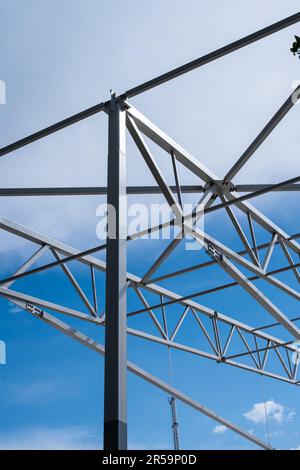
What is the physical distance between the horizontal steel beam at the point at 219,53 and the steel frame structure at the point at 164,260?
1 centimetres

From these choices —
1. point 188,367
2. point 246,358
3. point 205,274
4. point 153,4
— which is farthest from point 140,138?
point 188,367

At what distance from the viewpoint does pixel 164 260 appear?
41.1 feet

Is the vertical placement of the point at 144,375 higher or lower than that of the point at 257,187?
lower

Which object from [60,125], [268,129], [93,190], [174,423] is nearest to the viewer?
[60,125]

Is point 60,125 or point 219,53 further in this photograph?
point 60,125

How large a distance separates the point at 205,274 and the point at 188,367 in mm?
7466

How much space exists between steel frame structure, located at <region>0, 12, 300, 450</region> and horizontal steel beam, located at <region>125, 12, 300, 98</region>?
14mm

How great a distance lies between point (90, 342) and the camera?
1470cm

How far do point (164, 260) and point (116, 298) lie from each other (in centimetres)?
533

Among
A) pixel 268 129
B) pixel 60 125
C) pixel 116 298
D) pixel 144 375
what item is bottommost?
pixel 116 298

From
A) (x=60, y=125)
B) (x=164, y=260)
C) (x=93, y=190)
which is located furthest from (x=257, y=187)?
(x=60, y=125)

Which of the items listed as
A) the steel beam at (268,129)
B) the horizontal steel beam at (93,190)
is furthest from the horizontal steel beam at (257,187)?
the steel beam at (268,129)

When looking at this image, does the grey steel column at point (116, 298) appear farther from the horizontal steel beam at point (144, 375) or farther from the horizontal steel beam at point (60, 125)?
the horizontal steel beam at point (144, 375)

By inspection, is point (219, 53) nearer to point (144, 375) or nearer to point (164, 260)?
point (164, 260)
